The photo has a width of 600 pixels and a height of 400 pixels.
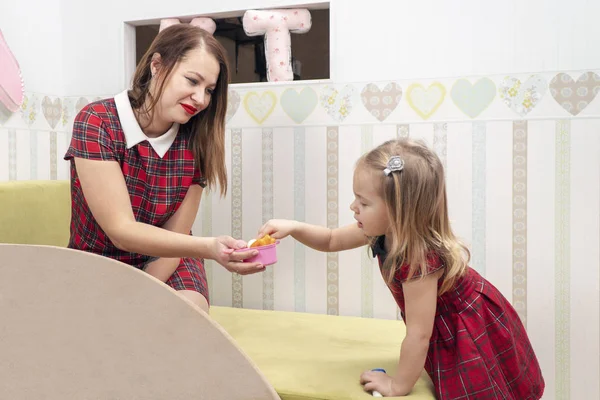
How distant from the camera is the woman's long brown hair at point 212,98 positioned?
1579 mm

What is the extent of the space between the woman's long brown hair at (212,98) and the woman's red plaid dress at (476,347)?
56 cm

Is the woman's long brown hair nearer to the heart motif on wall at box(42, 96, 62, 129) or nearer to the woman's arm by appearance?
the woman's arm

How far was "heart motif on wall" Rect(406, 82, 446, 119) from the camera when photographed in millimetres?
1900

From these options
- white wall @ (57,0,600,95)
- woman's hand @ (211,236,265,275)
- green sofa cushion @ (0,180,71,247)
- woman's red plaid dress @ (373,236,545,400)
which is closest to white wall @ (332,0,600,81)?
white wall @ (57,0,600,95)

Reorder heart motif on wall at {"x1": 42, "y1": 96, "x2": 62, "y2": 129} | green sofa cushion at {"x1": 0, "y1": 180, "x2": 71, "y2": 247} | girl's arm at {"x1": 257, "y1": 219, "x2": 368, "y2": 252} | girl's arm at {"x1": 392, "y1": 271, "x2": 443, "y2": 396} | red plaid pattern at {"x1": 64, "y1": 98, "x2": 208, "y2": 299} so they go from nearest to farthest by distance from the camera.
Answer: girl's arm at {"x1": 392, "y1": 271, "x2": 443, "y2": 396}
red plaid pattern at {"x1": 64, "y1": 98, "x2": 208, "y2": 299}
girl's arm at {"x1": 257, "y1": 219, "x2": 368, "y2": 252}
green sofa cushion at {"x1": 0, "y1": 180, "x2": 71, "y2": 247}
heart motif on wall at {"x1": 42, "y1": 96, "x2": 62, "y2": 129}

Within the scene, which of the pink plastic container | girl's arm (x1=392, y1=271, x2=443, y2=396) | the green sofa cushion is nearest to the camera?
girl's arm (x1=392, y1=271, x2=443, y2=396)

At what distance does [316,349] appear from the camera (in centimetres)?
159

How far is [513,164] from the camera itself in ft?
6.07

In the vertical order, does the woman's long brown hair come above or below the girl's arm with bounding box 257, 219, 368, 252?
above

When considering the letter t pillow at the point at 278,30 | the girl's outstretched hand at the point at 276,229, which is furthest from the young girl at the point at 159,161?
the letter t pillow at the point at 278,30

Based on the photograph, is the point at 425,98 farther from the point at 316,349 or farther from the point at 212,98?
the point at 316,349

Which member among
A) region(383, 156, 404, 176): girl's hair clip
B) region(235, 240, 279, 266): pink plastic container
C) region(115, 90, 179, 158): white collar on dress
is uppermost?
region(115, 90, 179, 158): white collar on dress

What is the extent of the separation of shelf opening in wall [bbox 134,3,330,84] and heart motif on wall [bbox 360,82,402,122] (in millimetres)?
194

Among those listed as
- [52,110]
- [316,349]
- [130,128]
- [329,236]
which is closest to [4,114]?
[52,110]
